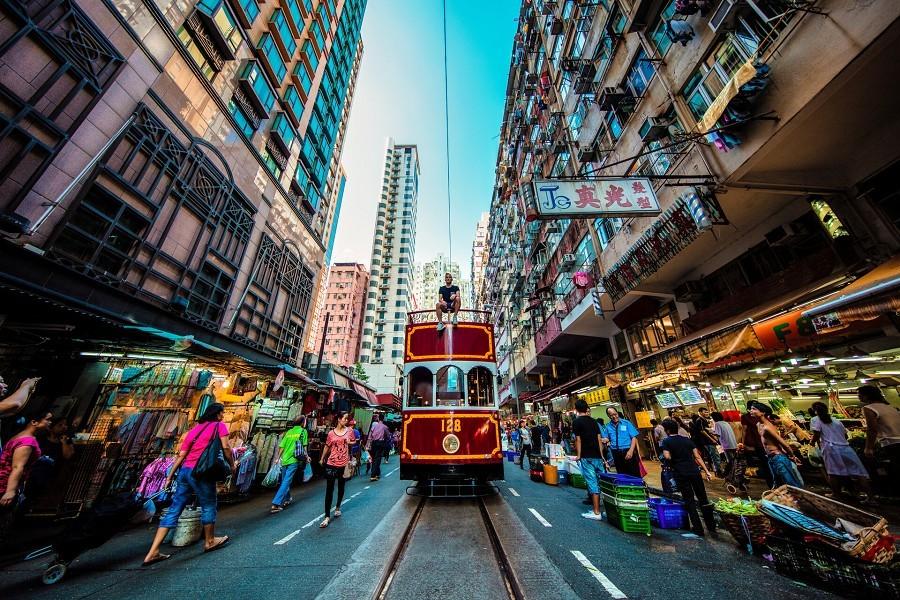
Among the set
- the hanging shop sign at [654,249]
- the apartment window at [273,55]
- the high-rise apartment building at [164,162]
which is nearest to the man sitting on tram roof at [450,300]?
the hanging shop sign at [654,249]

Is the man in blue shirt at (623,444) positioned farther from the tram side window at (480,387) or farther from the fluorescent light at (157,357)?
the fluorescent light at (157,357)

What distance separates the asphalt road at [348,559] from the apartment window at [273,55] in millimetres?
19864

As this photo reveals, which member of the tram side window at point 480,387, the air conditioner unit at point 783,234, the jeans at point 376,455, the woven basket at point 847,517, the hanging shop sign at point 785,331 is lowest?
the woven basket at point 847,517

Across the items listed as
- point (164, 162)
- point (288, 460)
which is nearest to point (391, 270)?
point (164, 162)

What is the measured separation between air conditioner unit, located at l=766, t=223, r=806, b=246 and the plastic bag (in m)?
14.0

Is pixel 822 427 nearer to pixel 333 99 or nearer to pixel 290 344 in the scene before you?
pixel 290 344

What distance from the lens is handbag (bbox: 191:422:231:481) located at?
448 cm

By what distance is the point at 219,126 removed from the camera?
489 inches

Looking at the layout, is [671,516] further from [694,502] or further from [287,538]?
[287,538]

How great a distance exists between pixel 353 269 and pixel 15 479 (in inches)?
2508

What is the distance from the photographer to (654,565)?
12.1 feet

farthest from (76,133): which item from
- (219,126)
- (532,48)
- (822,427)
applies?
(532,48)

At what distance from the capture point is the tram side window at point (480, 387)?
8.20 meters

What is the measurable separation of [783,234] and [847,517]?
6.59m
